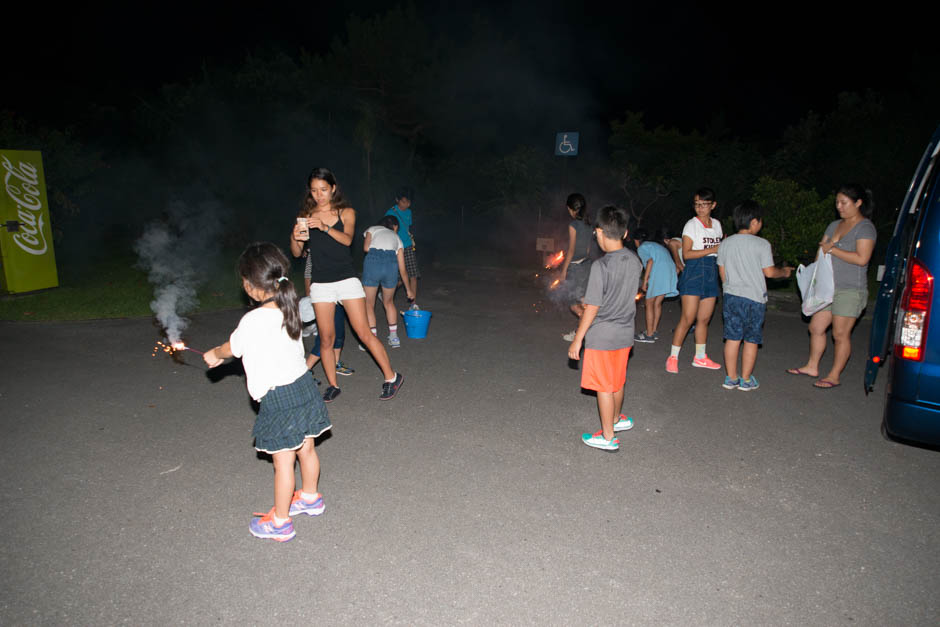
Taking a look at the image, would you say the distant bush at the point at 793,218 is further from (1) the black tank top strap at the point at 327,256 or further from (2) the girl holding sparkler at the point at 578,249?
(1) the black tank top strap at the point at 327,256

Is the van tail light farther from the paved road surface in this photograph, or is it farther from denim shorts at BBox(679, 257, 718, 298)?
denim shorts at BBox(679, 257, 718, 298)

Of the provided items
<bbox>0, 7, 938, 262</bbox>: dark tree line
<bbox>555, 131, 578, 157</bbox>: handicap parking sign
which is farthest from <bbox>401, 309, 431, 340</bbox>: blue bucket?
<bbox>0, 7, 938, 262</bbox>: dark tree line

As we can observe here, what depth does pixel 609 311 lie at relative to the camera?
13.4 ft

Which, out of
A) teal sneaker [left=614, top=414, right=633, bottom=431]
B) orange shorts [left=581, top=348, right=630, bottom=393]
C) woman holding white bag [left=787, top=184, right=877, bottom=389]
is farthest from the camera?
woman holding white bag [left=787, top=184, right=877, bottom=389]

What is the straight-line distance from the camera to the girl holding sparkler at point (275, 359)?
2973 millimetres

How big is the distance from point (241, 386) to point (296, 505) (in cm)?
235

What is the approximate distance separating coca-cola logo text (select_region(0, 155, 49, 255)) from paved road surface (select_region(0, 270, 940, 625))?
4.29m

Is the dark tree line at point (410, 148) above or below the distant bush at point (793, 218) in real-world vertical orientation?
above

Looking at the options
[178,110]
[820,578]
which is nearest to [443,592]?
[820,578]

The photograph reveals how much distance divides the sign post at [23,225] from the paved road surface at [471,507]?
4.01 m

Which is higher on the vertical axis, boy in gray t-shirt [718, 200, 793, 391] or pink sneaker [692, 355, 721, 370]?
boy in gray t-shirt [718, 200, 793, 391]

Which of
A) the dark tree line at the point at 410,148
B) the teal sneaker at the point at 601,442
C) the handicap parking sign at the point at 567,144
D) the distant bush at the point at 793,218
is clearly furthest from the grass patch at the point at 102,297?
the distant bush at the point at 793,218

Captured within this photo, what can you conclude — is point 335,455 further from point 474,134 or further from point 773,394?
point 474,134

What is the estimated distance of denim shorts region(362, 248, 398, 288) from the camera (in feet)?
20.9
